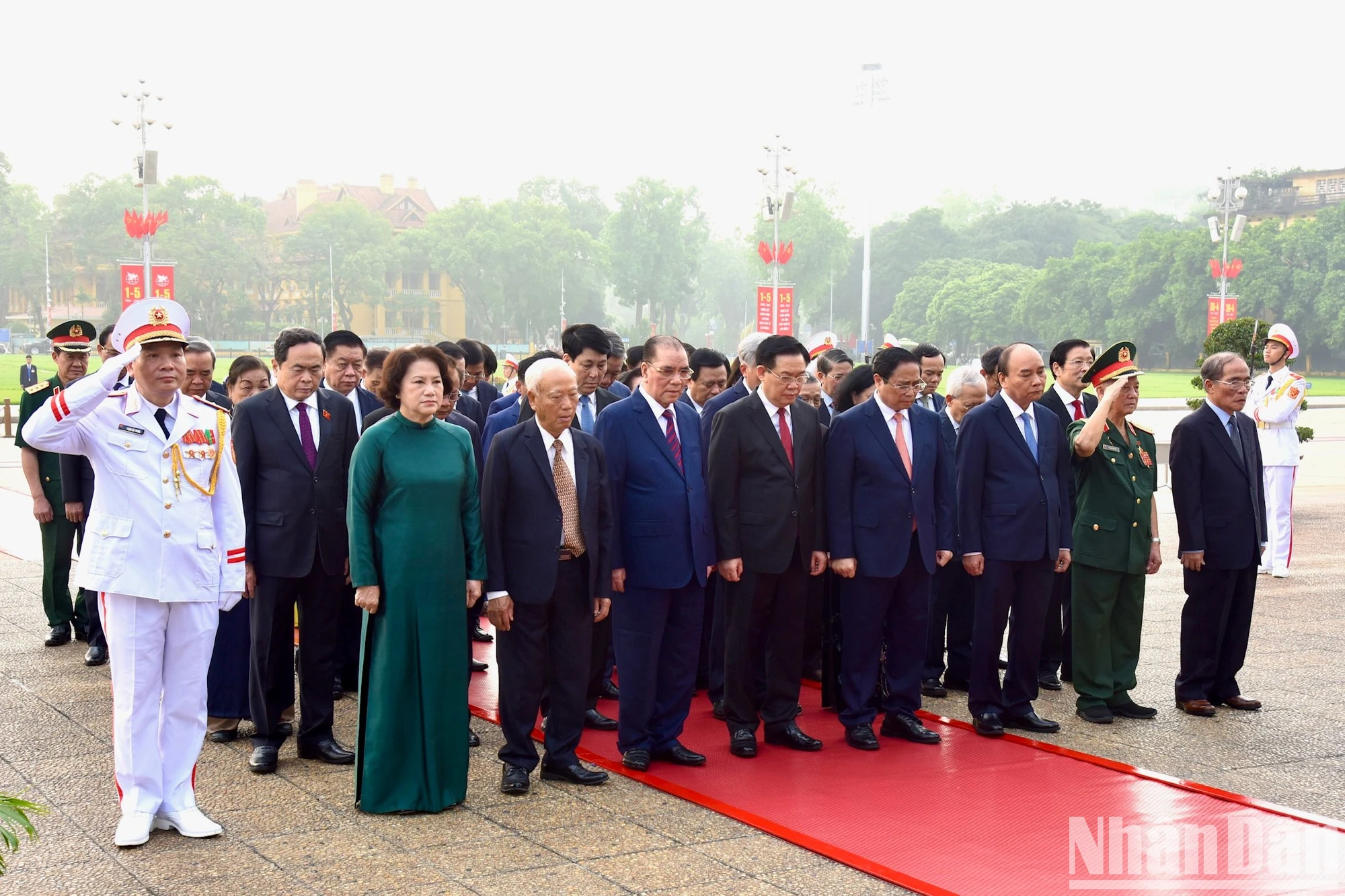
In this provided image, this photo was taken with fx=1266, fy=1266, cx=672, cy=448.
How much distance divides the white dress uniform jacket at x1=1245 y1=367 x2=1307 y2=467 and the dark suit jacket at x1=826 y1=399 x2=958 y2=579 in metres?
5.78

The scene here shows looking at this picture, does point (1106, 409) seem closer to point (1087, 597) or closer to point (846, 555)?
point (1087, 597)

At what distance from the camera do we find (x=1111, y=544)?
620 cm

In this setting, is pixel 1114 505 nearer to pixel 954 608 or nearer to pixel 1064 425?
pixel 1064 425

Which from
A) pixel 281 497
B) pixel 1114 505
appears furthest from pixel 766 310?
pixel 281 497

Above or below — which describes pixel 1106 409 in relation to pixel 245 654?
above

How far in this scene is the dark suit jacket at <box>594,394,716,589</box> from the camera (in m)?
5.35

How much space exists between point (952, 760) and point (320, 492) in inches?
116

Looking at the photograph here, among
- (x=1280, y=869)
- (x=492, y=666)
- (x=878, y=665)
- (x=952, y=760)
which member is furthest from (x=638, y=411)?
(x=1280, y=869)

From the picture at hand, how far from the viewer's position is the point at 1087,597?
6266 millimetres

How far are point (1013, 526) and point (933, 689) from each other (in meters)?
1.28

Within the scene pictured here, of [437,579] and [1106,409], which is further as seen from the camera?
[1106,409]

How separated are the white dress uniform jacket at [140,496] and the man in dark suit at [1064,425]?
4.14m

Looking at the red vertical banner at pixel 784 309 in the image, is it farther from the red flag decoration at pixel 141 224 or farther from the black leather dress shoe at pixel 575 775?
the black leather dress shoe at pixel 575 775

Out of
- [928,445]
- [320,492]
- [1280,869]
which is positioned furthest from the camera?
[928,445]
